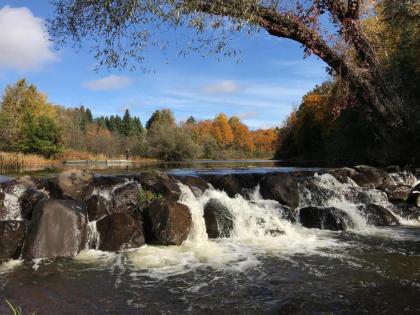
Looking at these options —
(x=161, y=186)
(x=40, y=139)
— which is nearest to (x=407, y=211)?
(x=161, y=186)

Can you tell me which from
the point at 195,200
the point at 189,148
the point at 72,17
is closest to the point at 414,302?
the point at 195,200

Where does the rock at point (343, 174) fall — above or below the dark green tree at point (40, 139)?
below

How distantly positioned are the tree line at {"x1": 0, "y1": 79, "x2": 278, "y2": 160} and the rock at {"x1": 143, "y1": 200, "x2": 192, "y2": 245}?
44750 millimetres

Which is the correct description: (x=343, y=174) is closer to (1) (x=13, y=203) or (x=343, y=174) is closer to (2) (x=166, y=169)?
(1) (x=13, y=203)

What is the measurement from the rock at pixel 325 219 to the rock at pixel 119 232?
5.36m

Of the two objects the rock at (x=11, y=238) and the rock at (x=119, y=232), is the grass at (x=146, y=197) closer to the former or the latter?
the rock at (x=119, y=232)

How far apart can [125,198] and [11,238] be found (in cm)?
359

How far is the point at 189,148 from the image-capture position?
70625mm

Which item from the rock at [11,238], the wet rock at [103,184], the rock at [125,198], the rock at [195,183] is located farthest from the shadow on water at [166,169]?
the rock at [11,238]

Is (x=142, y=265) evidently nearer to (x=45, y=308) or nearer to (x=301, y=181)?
(x=45, y=308)

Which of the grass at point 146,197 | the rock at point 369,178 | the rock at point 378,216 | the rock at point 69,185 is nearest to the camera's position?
the grass at point 146,197

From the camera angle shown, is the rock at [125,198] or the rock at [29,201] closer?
the rock at [29,201]

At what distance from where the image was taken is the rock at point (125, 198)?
12492 millimetres

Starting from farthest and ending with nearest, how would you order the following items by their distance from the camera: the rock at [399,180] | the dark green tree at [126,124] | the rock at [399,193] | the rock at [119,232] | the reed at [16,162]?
the dark green tree at [126,124], the reed at [16,162], the rock at [399,180], the rock at [399,193], the rock at [119,232]
